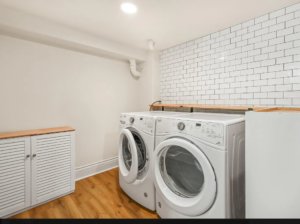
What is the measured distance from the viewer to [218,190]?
0.96m

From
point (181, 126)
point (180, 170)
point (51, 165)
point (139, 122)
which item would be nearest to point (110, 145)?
point (51, 165)

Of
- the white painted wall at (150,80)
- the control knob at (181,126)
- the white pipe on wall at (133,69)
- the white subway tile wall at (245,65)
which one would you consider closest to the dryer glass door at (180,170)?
the control knob at (181,126)

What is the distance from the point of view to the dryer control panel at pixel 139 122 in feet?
5.06

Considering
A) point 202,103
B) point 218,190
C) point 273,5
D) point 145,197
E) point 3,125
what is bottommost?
point 145,197

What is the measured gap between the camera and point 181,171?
1335mm

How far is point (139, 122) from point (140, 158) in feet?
1.25

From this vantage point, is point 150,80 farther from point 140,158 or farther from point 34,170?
point 34,170

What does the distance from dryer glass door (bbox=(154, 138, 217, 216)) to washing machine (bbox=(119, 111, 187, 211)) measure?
0.26 meters

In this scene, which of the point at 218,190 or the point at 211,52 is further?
the point at 211,52

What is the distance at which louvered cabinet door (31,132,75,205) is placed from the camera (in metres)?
1.68

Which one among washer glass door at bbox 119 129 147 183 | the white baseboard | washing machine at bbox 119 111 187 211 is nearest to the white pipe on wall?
washing machine at bbox 119 111 187 211

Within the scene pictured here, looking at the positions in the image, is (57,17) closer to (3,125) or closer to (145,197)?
(3,125)

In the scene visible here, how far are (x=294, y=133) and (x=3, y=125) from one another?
2.59m
